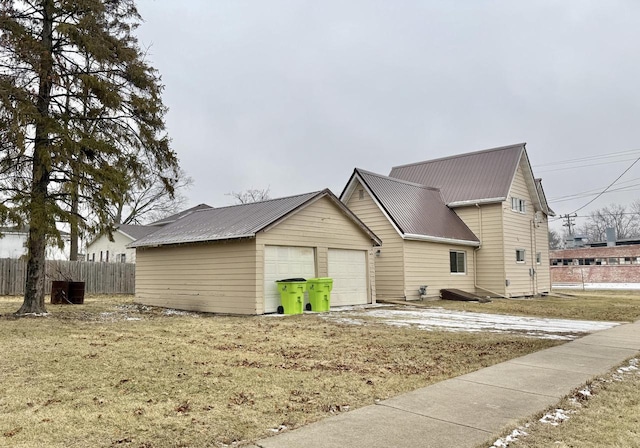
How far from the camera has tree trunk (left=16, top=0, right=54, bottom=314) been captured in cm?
1172

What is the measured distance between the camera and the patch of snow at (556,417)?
166 inches

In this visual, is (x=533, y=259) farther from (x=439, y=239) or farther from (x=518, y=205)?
(x=439, y=239)

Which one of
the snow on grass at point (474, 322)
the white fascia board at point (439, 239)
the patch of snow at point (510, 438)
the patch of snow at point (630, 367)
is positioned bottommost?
the snow on grass at point (474, 322)

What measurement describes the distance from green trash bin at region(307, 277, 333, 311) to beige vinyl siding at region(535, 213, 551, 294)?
54.1 ft

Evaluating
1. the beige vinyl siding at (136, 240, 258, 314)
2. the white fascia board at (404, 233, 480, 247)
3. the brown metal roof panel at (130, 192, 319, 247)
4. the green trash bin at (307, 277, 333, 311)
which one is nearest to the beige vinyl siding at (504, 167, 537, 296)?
the white fascia board at (404, 233, 480, 247)

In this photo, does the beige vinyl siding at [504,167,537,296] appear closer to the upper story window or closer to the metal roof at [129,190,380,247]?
the upper story window

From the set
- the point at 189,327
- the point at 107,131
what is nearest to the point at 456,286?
the point at 189,327

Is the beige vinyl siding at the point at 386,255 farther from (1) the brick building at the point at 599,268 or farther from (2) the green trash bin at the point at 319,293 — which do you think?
(1) the brick building at the point at 599,268

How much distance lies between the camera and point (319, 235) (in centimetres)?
1608

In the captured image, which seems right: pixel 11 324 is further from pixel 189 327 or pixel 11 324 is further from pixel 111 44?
pixel 111 44

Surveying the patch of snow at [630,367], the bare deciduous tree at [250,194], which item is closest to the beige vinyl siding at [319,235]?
the patch of snow at [630,367]

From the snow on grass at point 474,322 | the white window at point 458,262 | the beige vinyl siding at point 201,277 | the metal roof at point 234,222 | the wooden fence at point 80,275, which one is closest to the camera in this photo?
the snow on grass at point 474,322

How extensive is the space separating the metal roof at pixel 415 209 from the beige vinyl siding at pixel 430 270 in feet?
1.89

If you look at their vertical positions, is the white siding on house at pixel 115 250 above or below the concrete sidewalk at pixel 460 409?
above
